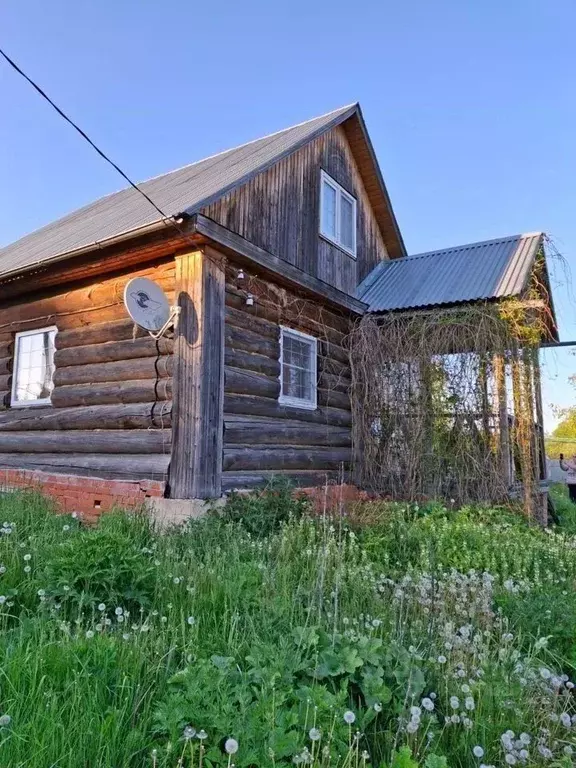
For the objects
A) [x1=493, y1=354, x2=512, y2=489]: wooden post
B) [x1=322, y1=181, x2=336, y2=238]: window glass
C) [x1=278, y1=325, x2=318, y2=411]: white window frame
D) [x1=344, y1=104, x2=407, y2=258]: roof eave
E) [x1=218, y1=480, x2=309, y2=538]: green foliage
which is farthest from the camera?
[x1=344, y1=104, x2=407, y2=258]: roof eave

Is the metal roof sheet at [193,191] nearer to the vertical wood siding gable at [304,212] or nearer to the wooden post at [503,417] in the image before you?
the vertical wood siding gable at [304,212]

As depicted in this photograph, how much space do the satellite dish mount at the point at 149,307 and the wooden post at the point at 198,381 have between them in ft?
0.57

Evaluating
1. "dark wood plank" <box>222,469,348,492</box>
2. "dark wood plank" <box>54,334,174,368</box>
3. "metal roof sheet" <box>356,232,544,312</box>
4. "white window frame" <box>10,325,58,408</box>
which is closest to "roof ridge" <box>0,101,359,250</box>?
"metal roof sheet" <box>356,232,544,312</box>

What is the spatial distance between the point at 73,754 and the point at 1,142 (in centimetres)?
632

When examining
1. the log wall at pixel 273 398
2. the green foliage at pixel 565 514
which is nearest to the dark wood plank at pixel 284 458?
the log wall at pixel 273 398

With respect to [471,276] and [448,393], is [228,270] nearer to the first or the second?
[448,393]

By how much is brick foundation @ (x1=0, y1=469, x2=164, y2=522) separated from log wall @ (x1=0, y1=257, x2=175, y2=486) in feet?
0.40

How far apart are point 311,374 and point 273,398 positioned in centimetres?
135

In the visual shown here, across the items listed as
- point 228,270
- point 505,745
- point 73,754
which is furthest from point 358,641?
point 228,270

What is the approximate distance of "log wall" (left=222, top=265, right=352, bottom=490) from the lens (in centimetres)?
710

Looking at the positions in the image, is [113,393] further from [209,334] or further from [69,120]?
[69,120]

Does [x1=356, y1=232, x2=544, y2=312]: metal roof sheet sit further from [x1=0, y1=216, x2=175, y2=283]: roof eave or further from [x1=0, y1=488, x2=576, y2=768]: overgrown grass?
[x1=0, y1=488, x2=576, y2=768]: overgrown grass

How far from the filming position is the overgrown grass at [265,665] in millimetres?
1908

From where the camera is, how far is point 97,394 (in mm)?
7500
